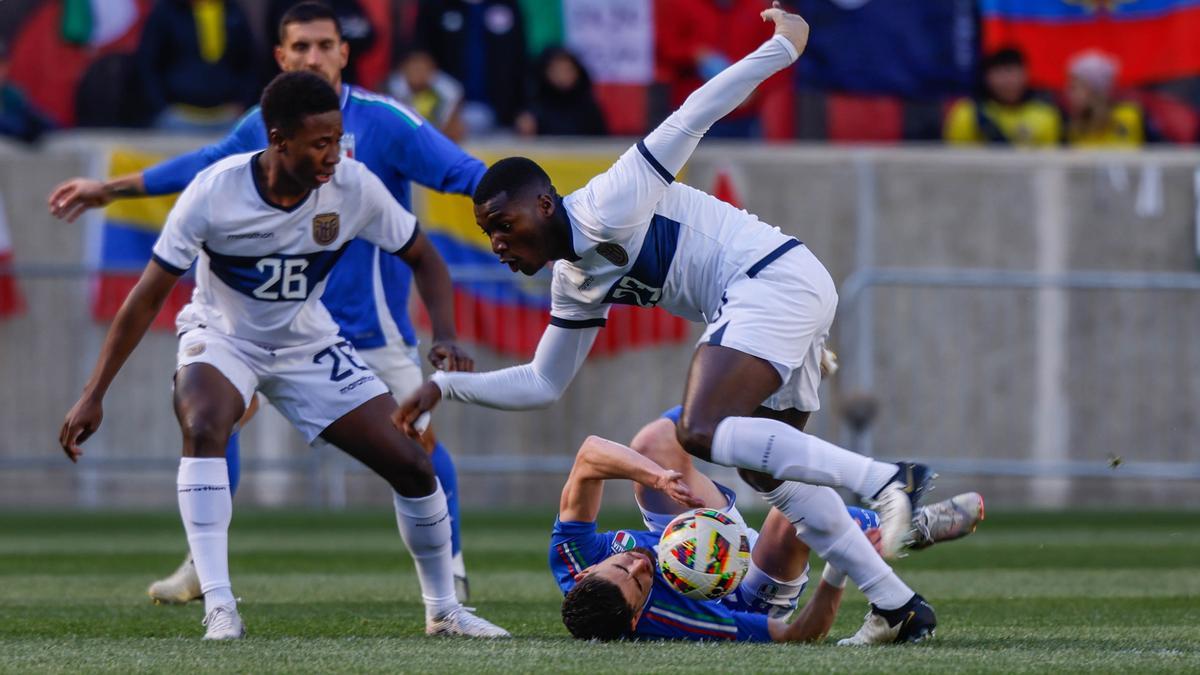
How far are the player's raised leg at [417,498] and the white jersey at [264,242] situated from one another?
0.43 metres

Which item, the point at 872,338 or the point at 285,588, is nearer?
the point at 285,588

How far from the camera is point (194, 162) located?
8.09m

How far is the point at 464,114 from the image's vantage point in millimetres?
15125

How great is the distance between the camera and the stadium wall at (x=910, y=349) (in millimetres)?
14195

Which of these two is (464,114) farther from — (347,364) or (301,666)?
(301,666)

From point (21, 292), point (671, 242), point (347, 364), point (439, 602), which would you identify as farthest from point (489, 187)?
point (21, 292)

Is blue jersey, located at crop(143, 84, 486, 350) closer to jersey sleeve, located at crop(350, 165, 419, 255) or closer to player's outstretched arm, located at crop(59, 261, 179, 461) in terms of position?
jersey sleeve, located at crop(350, 165, 419, 255)

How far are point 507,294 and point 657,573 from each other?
7950 mm

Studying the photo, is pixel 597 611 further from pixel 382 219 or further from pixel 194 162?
pixel 194 162

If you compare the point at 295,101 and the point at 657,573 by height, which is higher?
the point at 295,101

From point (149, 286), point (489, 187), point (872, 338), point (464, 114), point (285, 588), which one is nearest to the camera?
point (489, 187)

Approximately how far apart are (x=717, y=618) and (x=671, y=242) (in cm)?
133

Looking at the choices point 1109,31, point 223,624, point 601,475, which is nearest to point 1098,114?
point 1109,31

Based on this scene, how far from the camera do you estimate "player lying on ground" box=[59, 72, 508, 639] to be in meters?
6.62
